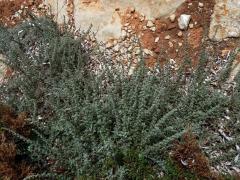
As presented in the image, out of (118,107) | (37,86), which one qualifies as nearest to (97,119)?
(118,107)

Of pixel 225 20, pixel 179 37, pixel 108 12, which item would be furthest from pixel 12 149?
pixel 225 20

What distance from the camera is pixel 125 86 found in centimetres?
341

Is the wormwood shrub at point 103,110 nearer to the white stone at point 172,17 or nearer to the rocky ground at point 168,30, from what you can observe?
the rocky ground at point 168,30

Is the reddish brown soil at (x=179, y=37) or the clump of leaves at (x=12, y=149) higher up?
the reddish brown soil at (x=179, y=37)

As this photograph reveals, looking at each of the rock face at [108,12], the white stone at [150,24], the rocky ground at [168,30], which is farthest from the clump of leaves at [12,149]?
the white stone at [150,24]

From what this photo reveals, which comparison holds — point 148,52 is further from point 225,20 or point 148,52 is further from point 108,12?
point 225,20

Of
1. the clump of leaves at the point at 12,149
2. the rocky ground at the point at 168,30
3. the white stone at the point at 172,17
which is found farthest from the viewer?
the white stone at the point at 172,17

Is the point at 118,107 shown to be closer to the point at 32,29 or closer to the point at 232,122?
the point at 232,122

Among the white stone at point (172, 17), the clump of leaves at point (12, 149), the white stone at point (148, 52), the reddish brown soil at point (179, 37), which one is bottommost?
the clump of leaves at point (12, 149)

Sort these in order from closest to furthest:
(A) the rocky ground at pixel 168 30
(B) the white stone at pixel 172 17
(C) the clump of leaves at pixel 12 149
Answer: (C) the clump of leaves at pixel 12 149, (A) the rocky ground at pixel 168 30, (B) the white stone at pixel 172 17

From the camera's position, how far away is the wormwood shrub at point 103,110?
10.4 feet

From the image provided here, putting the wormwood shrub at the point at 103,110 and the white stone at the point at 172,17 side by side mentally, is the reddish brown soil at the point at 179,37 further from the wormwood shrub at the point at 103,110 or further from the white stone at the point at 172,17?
the wormwood shrub at the point at 103,110

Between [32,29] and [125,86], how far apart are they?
1.16m

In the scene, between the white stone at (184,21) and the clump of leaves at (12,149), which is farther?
the white stone at (184,21)
